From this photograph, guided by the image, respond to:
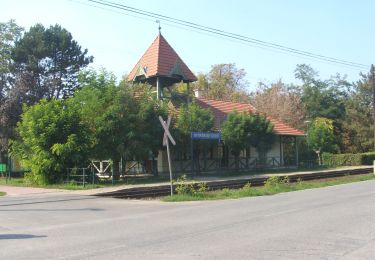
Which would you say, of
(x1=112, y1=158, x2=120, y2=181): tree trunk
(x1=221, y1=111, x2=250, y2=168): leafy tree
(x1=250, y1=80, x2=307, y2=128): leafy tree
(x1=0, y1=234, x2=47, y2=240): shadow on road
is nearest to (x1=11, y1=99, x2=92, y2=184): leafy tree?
(x1=112, y1=158, x2=120, y2=181): tree trunk

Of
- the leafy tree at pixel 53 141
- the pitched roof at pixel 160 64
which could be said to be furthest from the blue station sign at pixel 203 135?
the pitched roof at pixel 160 64

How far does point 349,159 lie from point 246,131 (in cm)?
2131

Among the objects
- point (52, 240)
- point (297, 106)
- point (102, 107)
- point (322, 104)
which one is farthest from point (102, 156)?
point (322, 104)

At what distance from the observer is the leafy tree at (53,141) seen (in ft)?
83.1

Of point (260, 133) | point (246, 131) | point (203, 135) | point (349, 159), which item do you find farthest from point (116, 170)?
point (349, 159)

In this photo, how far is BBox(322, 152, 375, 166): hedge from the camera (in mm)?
51219

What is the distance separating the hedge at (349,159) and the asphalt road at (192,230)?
3708 centimetres

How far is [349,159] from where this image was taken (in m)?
51.7

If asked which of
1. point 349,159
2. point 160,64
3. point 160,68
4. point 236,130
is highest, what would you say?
point 160,64

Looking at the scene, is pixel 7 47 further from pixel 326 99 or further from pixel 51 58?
pixel 326 99

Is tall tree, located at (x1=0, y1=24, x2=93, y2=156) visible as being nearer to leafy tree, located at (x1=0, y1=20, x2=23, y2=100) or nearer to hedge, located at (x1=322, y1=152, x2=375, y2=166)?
leafy tree, located at (x1=0, y1=20, x2=23, y2=100)

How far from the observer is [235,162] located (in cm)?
3825

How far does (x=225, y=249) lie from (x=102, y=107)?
2066cm

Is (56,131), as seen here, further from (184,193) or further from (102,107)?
(184,193)
